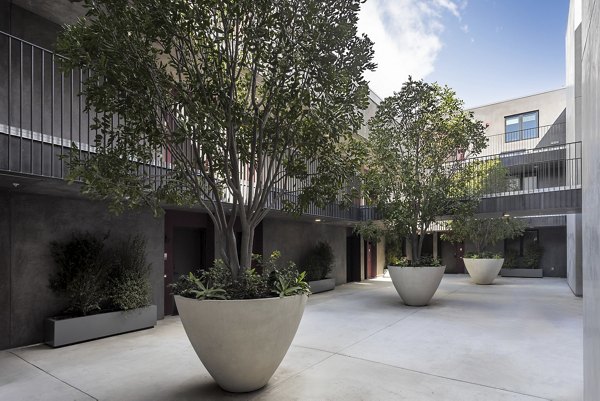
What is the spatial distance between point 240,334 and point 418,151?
8.06 meters

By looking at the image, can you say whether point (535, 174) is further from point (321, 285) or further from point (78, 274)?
point (78, 274)

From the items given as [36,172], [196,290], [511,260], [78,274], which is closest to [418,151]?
[196,290]

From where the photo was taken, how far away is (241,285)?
4.41 meters

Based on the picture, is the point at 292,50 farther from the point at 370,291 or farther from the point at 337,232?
the point at 337,232

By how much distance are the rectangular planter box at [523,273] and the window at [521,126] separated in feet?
27.3

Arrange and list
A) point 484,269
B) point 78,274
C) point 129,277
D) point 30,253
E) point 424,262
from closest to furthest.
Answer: point 30,253
point 78,274
point 129,277
point 424,262
point 484,269

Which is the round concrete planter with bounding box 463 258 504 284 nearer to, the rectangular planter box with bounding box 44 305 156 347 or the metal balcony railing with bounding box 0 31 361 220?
the metal balcony railing with bounding box 0 31 361 220

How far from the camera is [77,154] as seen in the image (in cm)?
445

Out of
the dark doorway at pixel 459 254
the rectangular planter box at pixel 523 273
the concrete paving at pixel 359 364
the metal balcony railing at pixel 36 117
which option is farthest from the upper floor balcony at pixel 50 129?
the dark doorway at pixel 459 254

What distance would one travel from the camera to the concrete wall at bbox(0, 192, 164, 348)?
632cm

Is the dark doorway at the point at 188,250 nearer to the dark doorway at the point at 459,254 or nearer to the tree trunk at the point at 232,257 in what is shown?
the tree trunk at the point at 232,257

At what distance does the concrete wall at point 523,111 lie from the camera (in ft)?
74.6

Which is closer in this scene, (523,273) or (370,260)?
(370,260)

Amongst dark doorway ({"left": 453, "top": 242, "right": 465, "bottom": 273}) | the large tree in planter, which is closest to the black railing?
dark doorway ({"left": 453, "top": 242, "right": 465, "bottom": 273})
